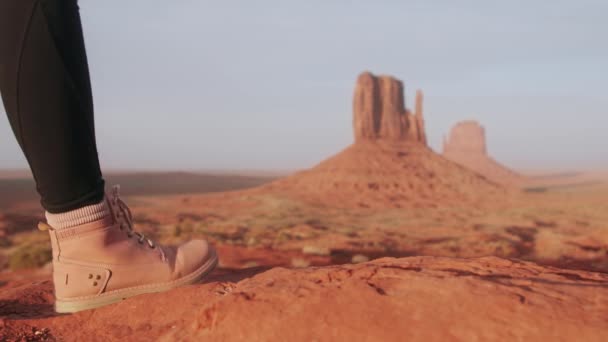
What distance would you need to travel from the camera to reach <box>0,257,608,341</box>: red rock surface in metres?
1.17

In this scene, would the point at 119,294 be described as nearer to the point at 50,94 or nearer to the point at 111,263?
the point at 111,263

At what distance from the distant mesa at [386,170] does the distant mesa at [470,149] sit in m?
36.6

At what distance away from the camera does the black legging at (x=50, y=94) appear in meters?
1.48

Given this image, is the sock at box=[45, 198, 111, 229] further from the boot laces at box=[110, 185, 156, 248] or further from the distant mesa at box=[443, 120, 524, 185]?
the distant mesa at box=[443, 120, 524, 185]

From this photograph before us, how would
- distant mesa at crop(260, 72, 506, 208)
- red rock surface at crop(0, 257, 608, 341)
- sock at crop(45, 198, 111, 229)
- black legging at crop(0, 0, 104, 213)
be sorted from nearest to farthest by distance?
red rock surface at crop(0, 257, 608, 341), black legging at crop(0, 0, 104, 213), sock at crop(45, 198, 111, 229), distant mesa at crop(260, 72, 506, 208)

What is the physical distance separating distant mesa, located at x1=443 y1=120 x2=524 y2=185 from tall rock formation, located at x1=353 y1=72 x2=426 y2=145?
120ft

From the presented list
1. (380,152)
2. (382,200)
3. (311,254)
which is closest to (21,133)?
(311,254)

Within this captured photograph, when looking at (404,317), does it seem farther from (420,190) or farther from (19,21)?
(420,190)

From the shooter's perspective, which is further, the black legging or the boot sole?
the boot sole

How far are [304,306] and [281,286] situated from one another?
0.23 meters

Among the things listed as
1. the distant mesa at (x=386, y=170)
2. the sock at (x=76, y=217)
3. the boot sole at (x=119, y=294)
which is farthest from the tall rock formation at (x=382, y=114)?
the sock at (x=76, y=217)

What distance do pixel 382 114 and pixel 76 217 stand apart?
45.5 metres

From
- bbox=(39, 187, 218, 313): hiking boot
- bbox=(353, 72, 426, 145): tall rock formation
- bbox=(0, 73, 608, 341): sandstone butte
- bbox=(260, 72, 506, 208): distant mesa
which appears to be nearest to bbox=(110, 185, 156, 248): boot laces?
bbox=(39, 187, 218, 313): hiking boot

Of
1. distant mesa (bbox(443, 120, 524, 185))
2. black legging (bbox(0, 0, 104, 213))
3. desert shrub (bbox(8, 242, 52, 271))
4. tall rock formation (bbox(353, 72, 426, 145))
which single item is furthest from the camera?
distant mesa (bbox(443, 120, 524, 185))
